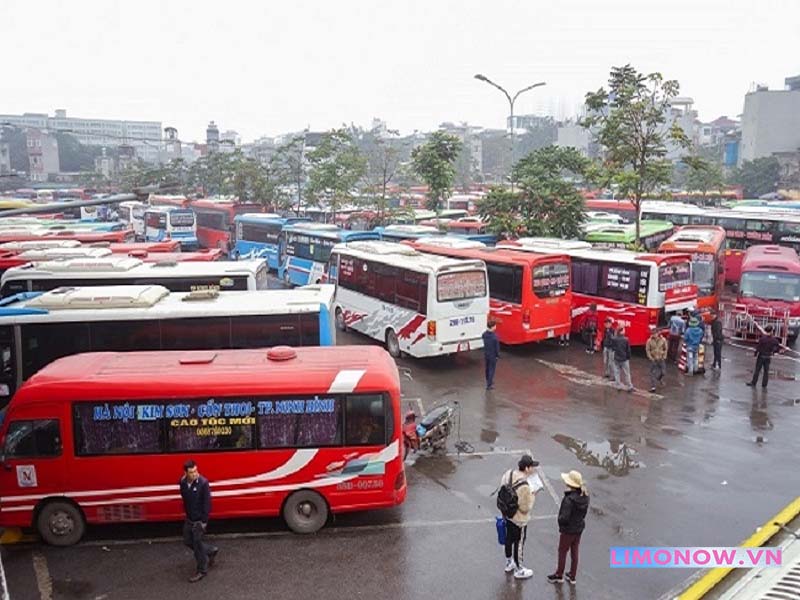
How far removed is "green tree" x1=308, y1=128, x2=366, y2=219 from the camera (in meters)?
42.0

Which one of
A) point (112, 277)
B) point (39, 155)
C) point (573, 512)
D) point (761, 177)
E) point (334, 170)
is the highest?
point (39, 155)

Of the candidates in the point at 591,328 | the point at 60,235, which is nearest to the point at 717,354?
the point at 591,328

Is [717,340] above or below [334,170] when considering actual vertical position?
below

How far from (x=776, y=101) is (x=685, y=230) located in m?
64.5

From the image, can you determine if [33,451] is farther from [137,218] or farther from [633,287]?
[137,218]

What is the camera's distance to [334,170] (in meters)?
41.9

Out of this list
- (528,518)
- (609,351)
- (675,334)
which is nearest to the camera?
(528,518)

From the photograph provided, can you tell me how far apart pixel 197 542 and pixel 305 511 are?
5.50 ft

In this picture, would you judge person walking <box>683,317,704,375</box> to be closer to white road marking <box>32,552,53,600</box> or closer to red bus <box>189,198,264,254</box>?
white road marking <box>32,552,53,600</box>

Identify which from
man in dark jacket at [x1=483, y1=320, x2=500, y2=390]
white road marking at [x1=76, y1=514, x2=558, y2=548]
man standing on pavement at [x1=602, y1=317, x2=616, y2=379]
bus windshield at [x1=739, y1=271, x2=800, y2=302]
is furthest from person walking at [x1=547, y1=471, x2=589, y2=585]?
bus windshield at [x1=739, y1=271, x2=800, y2=302]

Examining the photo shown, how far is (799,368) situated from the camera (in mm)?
18562

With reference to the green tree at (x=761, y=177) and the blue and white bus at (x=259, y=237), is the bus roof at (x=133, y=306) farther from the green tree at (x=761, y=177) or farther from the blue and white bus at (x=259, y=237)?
the green tree at (x=761, y=177)

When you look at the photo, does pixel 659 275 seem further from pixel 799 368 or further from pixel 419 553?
pixel 419 553

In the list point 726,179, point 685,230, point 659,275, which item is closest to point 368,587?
point 659,275
